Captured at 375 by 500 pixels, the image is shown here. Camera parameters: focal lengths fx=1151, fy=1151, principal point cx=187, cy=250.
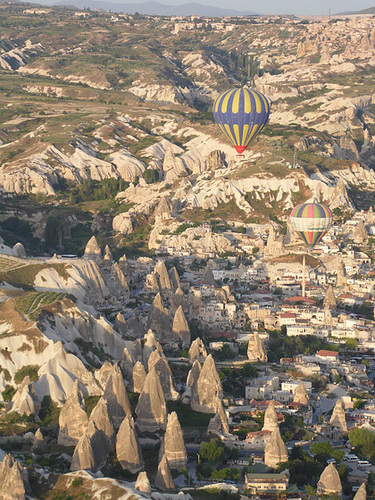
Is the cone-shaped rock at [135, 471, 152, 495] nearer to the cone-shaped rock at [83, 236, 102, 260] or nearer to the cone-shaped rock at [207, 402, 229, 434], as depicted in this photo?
the cone-shaped rock at [207, 402, 229, 434]

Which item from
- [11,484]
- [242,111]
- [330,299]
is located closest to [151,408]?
[11,484]

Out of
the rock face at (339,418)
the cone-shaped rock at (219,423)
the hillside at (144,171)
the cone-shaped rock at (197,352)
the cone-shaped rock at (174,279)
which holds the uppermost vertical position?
the cone-shaped rock at (219,423)

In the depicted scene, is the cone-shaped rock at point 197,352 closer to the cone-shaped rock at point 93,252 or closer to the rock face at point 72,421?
the rock face at point 72,421

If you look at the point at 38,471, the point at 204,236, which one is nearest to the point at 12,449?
the point at 38,471

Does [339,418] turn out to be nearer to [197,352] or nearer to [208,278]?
[197,352]

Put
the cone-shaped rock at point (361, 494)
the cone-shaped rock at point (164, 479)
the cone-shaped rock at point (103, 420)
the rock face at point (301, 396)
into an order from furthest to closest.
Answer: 1. the rock face at point (301, 396)
2. the cone-shaped rock at point (103, 420)
3. the cone-shaped rock at point (164, 479)
4. the cone-shaped rock at point (361, 494)

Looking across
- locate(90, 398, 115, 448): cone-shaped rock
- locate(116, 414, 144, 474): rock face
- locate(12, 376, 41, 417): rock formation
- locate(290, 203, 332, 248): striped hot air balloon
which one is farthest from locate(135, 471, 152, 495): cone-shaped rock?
locate(290, 203, 332, 248): striped hot air balloon

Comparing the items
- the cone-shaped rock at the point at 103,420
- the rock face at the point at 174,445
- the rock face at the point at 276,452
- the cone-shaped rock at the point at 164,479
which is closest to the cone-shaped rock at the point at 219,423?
the rock face at the point at 276,452
